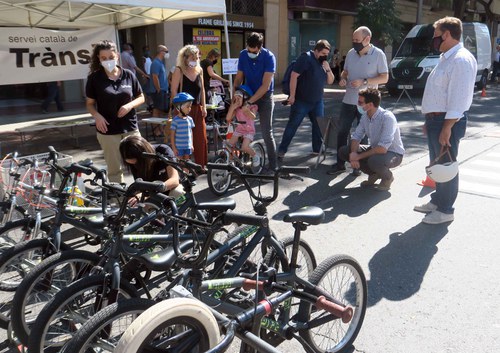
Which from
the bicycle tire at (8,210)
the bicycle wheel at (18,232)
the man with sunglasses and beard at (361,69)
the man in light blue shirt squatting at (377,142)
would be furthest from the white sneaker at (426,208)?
the bicycle tire at (8,210)

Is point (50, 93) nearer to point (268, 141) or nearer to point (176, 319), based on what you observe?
point (268, 141)

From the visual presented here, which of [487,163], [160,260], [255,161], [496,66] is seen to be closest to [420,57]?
[496,66]

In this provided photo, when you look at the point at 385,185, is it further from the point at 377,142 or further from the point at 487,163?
the point at 487,163

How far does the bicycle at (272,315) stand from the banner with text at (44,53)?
5659mm

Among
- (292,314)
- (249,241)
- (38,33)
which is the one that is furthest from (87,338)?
(38,33)

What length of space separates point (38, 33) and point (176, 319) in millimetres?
6691

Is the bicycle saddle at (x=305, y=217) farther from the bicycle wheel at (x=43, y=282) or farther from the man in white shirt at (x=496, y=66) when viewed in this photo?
the man in white shirt at (x=496, y=66)

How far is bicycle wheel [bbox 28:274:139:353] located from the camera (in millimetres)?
2293

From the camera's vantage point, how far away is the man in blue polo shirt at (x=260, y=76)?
21.1 ft

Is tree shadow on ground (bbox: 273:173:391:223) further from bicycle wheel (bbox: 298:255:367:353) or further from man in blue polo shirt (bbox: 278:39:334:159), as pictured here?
bicycle wheel (bbox: 298:255:367:353)

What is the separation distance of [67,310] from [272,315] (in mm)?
1063

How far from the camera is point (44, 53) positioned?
24.2 feet

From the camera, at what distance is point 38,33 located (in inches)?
284

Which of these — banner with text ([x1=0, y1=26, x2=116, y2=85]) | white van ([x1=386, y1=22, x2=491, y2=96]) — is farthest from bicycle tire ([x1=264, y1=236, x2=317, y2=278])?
white van ([x1=386, y1=22, x2=491, y2=96])
